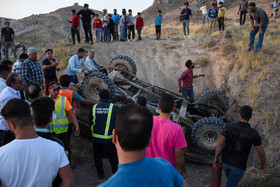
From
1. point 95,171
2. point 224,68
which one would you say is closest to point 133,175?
point 95,171

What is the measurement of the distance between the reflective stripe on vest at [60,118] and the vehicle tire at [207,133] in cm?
336

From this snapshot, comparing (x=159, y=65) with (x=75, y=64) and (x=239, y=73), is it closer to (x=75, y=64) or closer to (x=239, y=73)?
(x=239, y=73)

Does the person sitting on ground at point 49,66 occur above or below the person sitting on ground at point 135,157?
above

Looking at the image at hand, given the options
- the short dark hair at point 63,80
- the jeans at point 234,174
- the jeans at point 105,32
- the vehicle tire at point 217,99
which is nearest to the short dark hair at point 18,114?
the short dark hair at point 63,80

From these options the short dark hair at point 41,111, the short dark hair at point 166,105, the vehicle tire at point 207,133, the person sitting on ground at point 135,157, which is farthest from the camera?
the vehicle tire at point 207,133

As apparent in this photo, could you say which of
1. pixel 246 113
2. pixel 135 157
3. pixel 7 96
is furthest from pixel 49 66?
pixel 135 157

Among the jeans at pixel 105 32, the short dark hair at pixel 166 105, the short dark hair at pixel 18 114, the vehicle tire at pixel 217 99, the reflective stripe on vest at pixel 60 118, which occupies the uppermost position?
the jeans at pixel 105 32

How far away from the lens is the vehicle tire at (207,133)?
5.68 meters

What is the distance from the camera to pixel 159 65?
12.5 meters

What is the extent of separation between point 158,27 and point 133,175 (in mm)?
15106

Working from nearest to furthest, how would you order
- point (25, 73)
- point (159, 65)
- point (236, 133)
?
1. point (236, 133)
2. point (25, 73)
3. point (159, 65)

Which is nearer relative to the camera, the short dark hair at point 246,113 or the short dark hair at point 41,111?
the short dark hair at point 41,111

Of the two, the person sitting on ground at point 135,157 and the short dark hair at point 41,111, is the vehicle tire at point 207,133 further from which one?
the person sitting on ground at point 135,157

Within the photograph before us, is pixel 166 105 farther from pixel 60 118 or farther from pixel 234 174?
pixel 60 118
